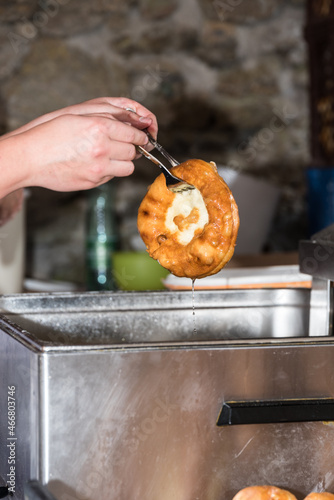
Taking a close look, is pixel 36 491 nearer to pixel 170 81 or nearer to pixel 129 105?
pixel 129 105

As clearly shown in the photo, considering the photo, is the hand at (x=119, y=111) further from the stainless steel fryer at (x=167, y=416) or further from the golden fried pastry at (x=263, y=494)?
the golden fried pastry at (x=263, y=494)

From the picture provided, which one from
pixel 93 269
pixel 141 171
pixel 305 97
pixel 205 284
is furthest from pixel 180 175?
pixel 305 97

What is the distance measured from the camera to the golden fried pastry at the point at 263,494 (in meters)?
0.72

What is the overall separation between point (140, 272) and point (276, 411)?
1194 millimetres

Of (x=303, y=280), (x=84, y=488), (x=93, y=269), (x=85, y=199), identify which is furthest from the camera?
(x=85, y=199)

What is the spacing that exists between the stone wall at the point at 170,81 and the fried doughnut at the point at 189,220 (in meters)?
1.50

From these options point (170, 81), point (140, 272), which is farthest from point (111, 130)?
point (170, 81)

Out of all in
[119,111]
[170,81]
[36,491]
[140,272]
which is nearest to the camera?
[36,491]

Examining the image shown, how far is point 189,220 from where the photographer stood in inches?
37.9

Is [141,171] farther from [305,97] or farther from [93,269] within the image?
[305,97]

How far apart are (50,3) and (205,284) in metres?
1.41

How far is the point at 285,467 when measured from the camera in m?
0.77

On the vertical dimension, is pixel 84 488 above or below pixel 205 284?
below

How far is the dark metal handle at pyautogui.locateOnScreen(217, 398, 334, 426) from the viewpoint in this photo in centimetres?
74
